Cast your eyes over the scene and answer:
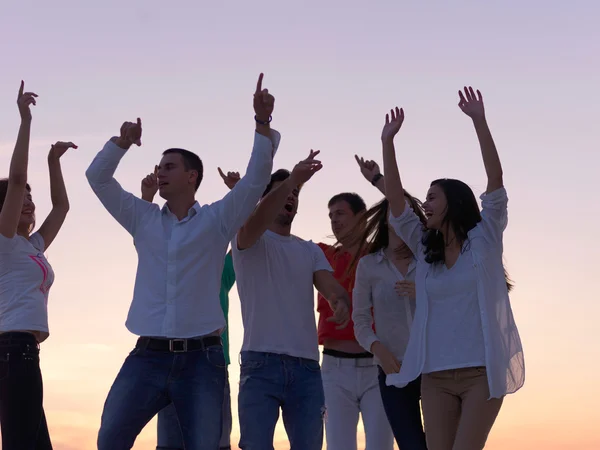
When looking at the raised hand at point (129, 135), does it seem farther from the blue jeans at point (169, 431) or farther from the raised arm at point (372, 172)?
the raised arm at point (372, 172)

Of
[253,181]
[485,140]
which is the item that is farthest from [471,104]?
[253,181]

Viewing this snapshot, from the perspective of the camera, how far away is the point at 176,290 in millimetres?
6523

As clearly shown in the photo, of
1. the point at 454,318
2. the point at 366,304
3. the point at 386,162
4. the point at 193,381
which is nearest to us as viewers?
the point at 193,381

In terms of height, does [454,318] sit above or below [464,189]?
below

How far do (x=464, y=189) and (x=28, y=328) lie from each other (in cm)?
375

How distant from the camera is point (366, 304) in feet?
27.2

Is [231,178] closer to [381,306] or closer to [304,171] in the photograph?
[304,171]

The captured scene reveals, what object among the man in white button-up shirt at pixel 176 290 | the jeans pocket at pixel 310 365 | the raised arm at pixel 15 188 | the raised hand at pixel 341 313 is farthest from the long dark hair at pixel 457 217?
the raised arm at pixel 15 188

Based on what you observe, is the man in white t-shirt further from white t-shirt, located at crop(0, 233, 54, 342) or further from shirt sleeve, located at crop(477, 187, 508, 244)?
white t-shirt, located at crop(0, 233, 54, 342)

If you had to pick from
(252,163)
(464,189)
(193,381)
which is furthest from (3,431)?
(464,189)

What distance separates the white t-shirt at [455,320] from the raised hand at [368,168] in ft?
6.22

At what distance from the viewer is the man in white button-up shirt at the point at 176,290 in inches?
252

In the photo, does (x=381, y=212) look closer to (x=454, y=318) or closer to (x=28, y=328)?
(x=454, y=318)

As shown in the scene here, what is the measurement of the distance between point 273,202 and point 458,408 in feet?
7.11
